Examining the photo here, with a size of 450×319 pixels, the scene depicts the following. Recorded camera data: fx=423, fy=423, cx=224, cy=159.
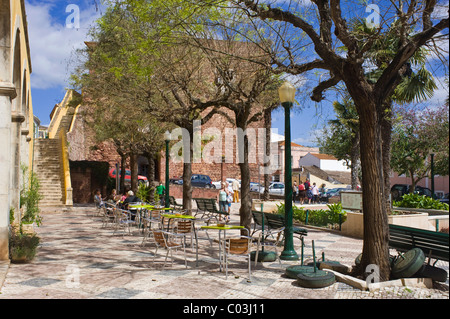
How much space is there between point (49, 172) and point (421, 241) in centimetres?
2058

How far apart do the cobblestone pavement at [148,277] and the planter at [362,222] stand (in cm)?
202

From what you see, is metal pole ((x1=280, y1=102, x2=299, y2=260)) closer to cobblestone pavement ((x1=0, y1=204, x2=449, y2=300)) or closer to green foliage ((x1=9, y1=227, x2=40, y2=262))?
cobblestone pavement ((x1=0, y1=204, x2=449, y2=300))

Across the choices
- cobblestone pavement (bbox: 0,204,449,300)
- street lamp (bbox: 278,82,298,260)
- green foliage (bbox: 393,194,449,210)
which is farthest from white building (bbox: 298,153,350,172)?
street lamp (bbox: 278,82,298,260)

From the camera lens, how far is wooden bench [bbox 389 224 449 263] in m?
6.06

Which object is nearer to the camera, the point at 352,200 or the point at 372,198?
the point at 372,198

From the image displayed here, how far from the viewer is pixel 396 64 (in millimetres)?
6648

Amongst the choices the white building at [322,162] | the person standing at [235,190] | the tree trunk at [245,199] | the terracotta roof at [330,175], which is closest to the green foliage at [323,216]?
the tree trunk at [245,199]

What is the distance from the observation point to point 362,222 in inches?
493

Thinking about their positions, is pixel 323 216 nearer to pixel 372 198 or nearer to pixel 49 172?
pixel 372 198

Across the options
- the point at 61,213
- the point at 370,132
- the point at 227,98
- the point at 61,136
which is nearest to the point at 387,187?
the point at 227,98

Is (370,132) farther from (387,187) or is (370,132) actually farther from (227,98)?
(387,187)

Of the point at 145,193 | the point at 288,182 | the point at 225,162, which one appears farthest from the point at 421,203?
the point at 225,162

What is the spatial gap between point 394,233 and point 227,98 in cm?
583
